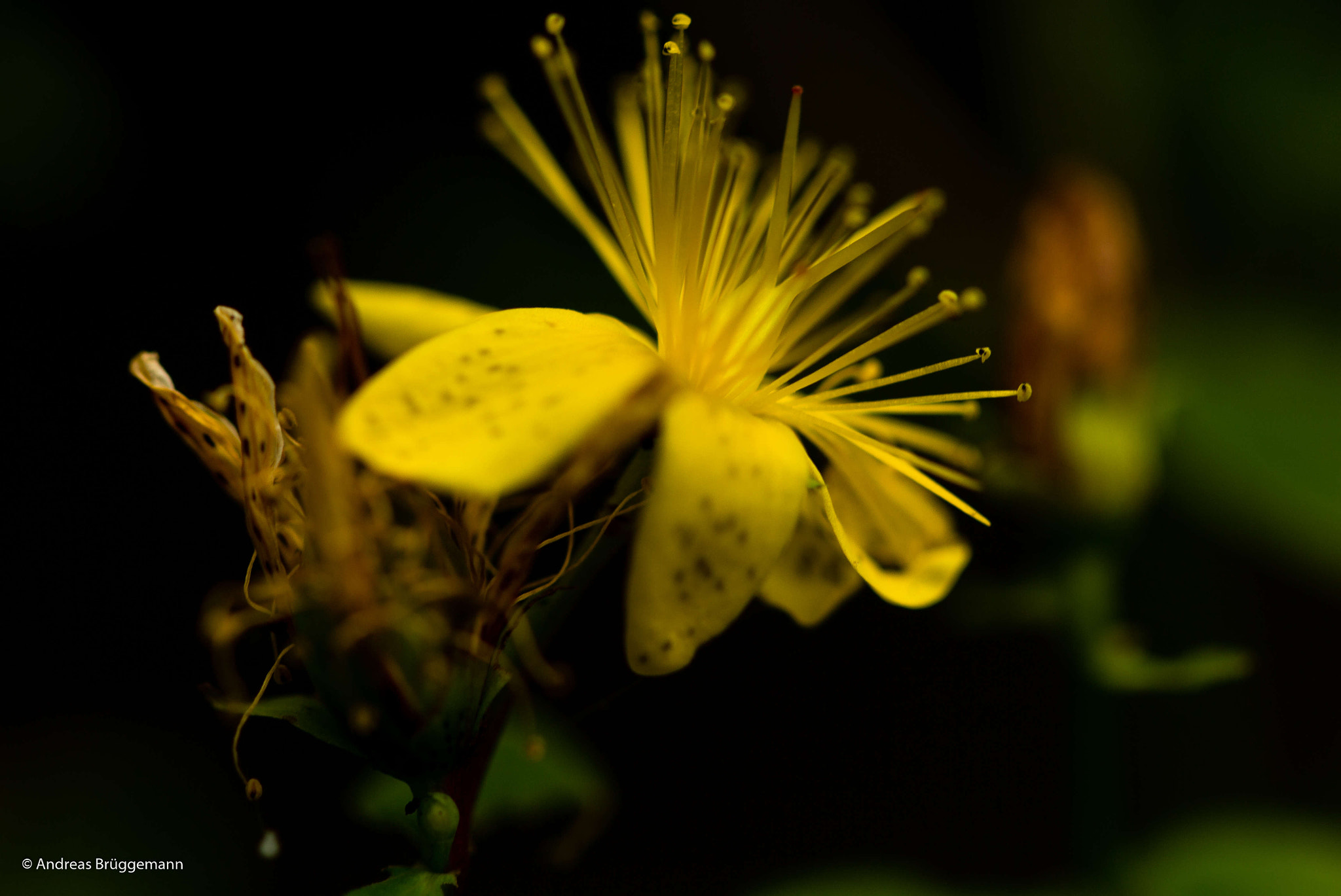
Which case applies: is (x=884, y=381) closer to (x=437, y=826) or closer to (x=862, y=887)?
(x=437, y=826)

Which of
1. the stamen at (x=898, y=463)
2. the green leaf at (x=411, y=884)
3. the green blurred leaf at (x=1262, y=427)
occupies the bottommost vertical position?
the green blurred leaf at (x=1262, y=427)

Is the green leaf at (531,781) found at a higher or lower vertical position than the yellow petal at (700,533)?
lower

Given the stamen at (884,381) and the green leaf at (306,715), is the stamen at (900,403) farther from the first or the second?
the green leaf at (306,715)

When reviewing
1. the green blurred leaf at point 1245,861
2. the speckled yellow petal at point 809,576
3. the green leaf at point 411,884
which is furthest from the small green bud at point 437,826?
the green blurred leaf at point 1245,861

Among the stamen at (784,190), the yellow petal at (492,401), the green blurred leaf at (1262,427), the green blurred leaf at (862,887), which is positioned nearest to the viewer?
the yellow petal at (492,401)

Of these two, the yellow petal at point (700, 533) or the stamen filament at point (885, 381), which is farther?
the stamen filament at point (885, 381)

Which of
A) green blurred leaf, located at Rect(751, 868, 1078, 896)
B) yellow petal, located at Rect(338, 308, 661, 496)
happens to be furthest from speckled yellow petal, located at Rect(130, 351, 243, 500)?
green blurred leaf, located at Rect(751, 868, 1078, 896)
